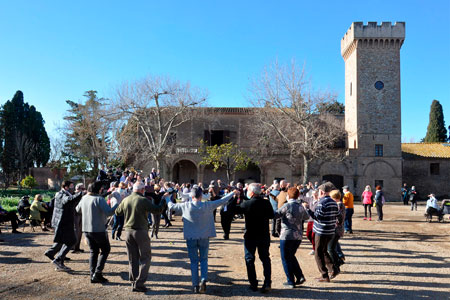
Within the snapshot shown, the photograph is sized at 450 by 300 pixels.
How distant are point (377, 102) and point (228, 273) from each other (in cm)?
3037

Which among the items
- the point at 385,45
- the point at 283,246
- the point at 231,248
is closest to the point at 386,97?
the point at 385,45

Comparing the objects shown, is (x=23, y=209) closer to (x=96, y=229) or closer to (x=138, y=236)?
(x=96, y=229)

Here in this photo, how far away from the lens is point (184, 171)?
119ft

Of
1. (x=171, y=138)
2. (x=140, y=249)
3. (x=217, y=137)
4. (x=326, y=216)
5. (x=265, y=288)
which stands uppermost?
(x=217, y=137)

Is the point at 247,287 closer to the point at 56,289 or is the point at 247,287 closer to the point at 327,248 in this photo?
the point at 327,248

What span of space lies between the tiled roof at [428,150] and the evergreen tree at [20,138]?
1616 inches

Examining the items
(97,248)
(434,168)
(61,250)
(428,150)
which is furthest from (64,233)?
(428,150)

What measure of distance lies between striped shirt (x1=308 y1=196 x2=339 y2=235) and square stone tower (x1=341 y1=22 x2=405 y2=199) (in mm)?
29076

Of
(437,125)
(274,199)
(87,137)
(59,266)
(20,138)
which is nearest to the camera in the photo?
(59,266)

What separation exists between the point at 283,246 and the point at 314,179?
29.0 m

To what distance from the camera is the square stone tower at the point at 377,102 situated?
33.0 metres

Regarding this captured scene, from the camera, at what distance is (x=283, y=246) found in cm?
592

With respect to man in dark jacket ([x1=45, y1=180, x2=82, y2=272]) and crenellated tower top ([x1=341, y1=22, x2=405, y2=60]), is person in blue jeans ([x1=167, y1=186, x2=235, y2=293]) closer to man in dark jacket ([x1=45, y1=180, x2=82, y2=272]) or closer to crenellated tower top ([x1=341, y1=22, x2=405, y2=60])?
man in dark jacket ([x1=45, y1=180, x2=82, y2=272])

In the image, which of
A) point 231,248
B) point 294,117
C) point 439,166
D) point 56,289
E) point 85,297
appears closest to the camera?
point 85,297
